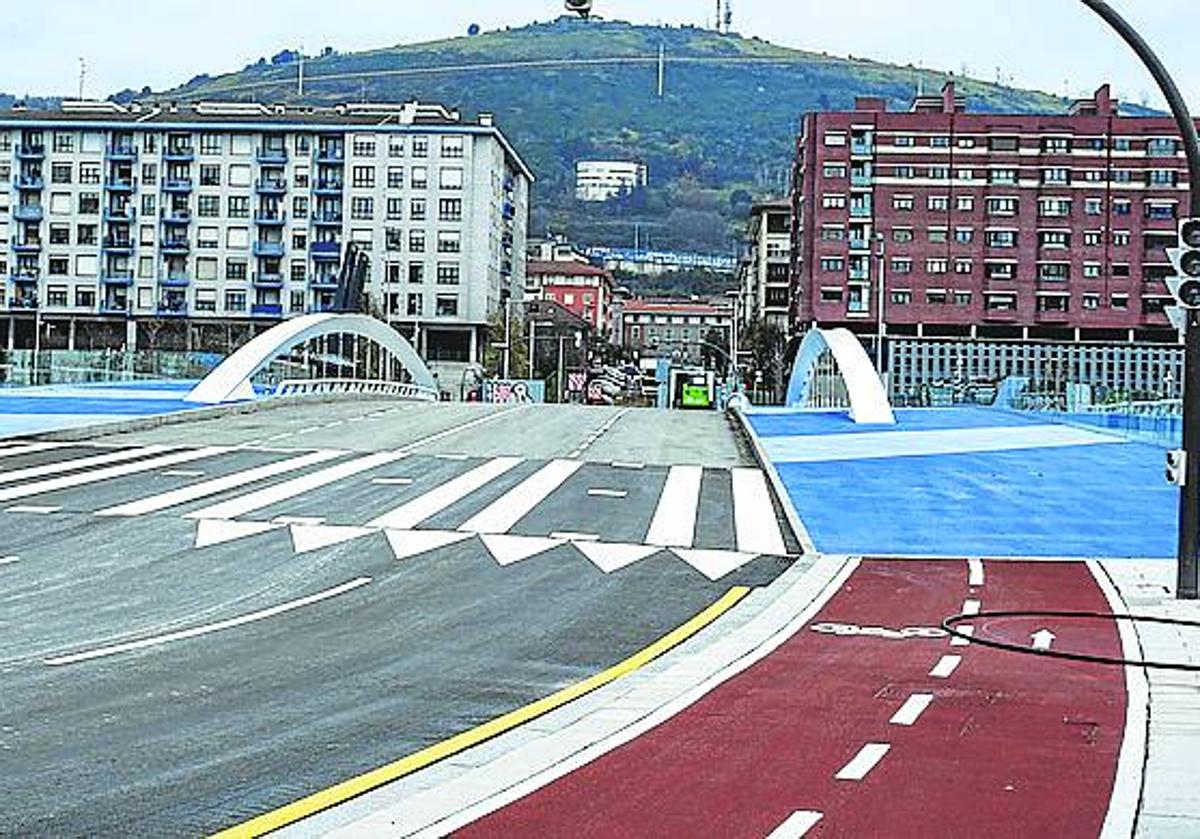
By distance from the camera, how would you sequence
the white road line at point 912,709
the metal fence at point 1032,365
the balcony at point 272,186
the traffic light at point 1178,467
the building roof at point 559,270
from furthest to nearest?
the building roof at point 559,270 → the balcony at point 272,186 → the metal fence at point 1032,365 → the traffic light at point 1178,467 → the white road line at point 912,709

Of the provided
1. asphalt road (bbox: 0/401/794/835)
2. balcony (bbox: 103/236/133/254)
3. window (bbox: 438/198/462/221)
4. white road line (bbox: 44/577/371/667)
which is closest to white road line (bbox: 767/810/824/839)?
asphalt road (bbox: 0/401/794/835)

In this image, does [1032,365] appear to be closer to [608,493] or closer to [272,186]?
[272,186]

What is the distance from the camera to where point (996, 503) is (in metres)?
24.5

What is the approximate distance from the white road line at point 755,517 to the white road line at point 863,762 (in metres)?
10.2

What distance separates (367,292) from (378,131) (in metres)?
11.1

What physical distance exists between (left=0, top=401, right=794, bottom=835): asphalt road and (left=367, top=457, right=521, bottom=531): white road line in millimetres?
87

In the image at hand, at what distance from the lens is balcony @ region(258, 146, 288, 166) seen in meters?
116

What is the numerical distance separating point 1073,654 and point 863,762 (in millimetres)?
4550

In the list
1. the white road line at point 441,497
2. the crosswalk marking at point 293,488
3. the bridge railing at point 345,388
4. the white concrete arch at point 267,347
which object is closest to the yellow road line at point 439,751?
the white road line at point 441,497

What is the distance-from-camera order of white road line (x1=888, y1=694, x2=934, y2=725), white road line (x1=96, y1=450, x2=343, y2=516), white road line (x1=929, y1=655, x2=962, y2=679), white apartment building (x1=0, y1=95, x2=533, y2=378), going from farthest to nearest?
white apartment building (x1=0, y1=95, x2=533, y2=378), white road line (x1=96, y1=450, x2=343, y2=516), white road line (x1=929, y1=655, x2=962, y2=679), white road line (x1=888, y1=694, x2=934, y2=725)

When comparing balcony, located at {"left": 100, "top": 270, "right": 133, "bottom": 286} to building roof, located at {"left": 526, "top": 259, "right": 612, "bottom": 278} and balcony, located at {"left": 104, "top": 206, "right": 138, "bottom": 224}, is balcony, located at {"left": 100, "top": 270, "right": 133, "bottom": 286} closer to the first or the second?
balcony, located at {"left": 104, "top": 206, "right": 138, "bottom": 224}

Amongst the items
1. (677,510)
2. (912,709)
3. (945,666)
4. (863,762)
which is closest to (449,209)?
(677,510)

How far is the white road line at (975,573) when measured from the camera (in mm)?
17422

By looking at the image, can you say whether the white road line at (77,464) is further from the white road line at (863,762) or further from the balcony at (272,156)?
the balcony at (272,156)
